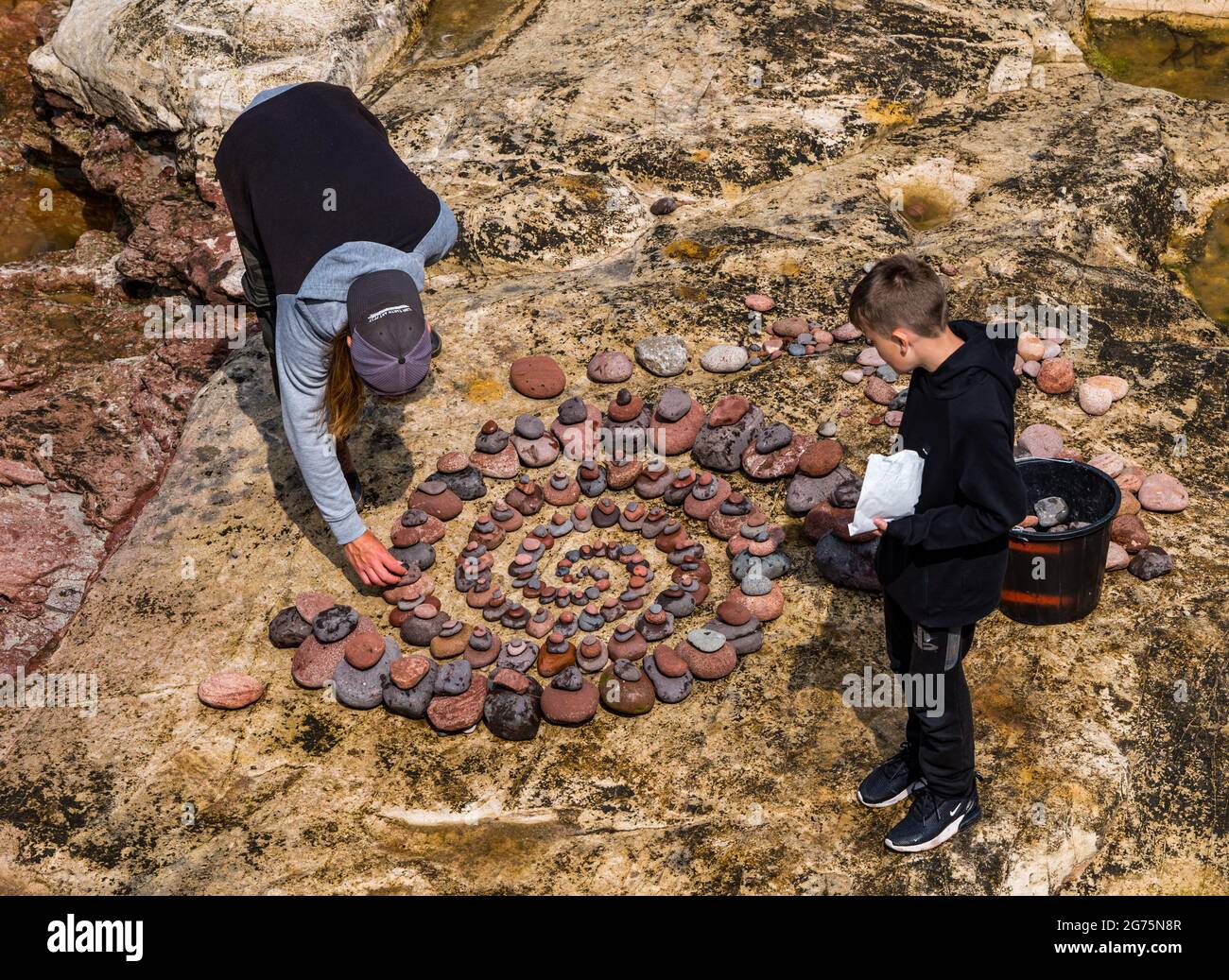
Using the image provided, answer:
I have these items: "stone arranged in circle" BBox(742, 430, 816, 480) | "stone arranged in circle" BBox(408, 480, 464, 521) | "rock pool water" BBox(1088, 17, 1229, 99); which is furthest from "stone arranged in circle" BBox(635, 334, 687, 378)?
"rock pool water" BBox(1088, 17, 1229, 99)

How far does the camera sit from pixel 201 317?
654 cm

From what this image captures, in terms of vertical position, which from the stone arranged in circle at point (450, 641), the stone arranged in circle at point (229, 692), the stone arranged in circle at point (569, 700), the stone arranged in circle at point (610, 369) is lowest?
the stone arranged in circle at point (229, 692)

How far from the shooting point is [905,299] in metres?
2.80

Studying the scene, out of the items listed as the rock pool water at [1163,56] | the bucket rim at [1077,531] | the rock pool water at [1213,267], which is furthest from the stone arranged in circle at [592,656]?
the rock pool water at [1163,56]

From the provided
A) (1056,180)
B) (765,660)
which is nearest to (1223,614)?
(765,660)

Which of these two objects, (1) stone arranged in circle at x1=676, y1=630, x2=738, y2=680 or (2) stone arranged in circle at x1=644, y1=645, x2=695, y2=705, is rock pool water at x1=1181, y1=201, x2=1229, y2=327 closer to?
(1) stone arranged in circle at x1=676, y1=630, x2=738, y2=680

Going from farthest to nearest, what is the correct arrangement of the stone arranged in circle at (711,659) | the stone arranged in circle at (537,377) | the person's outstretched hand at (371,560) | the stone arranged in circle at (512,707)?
the stone arranged in circle at (537,377) → the person's outstretched hand at (371,560) → the stone arranged in circle at (711,659) → the stone arranged in circle at (512,707)

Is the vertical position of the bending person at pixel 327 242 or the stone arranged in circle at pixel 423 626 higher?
the bending person at pixel 327 242

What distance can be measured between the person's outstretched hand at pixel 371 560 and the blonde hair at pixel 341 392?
46 cm

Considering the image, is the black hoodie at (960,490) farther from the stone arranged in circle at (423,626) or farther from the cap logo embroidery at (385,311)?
the stone arranged in circle at (423,626)

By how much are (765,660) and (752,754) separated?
435 mm

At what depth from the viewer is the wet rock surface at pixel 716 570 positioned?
3480 millimetres

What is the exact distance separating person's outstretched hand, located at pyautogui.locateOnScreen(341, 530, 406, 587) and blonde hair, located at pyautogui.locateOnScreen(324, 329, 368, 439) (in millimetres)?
457

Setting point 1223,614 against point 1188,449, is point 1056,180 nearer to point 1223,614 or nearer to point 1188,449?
point 1188,449
